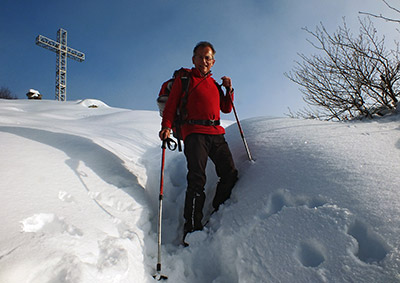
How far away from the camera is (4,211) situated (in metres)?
1.46

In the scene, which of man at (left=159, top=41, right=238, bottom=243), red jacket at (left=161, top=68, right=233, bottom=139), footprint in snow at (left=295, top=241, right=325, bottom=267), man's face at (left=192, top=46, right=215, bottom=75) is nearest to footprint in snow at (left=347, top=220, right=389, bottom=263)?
footprint in snow at (left=295, top=241, right=325, bottom=267)

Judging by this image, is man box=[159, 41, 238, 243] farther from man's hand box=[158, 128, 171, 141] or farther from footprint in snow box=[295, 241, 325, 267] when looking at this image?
footprint in snow box=[295, 241, 325, 267]

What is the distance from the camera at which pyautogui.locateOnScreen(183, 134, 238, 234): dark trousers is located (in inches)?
81.1

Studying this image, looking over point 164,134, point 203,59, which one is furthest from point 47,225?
point 203,59

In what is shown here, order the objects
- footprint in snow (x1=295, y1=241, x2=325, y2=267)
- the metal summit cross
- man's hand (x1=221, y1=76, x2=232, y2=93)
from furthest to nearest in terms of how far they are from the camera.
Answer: the metal summit cross < man's hand (x1=221, y1=76, x2=232, y2=93) < footprint in snow (x1=295, y1=241, x2=325, y2=267)

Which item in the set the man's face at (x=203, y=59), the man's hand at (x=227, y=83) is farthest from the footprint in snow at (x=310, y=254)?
the man's face at (x=203, y=59)

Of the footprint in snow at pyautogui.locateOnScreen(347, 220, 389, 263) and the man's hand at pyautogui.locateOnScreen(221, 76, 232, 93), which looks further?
the man's hand at pyautogui.locateOnScreen(221, 76, 232, 93)

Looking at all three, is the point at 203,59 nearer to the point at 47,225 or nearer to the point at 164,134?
the point at 164,134

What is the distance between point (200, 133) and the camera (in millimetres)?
2188

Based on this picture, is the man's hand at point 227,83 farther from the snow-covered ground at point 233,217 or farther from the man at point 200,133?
the snow-covered ground at point 233,217

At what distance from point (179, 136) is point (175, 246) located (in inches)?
45.4

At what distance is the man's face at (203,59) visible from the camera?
7.75ft

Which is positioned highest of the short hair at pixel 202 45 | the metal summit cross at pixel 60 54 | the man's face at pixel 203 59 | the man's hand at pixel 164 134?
the metal summit cross at pixel 60 54

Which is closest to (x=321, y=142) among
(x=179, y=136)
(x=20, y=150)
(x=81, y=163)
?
(x=179, y=136)
